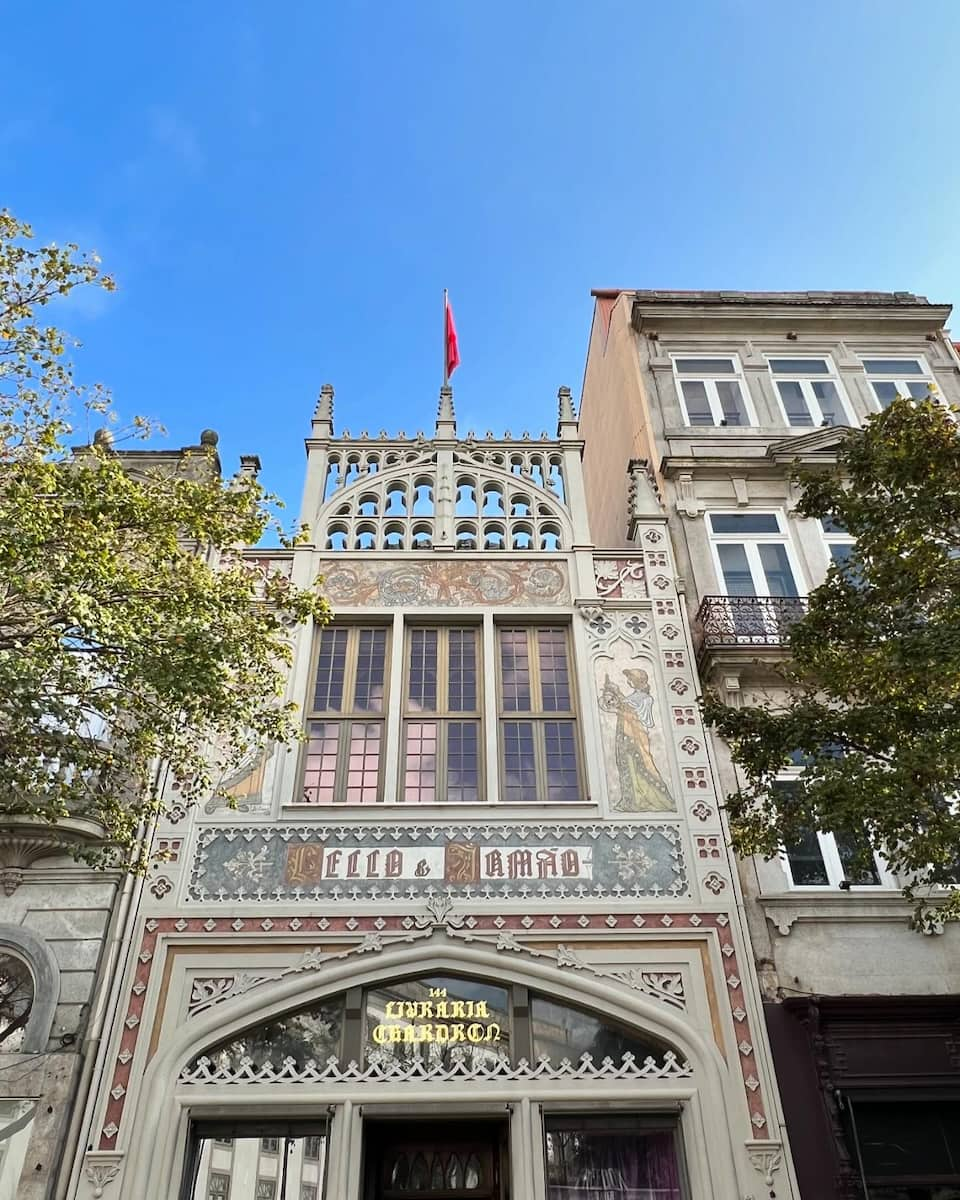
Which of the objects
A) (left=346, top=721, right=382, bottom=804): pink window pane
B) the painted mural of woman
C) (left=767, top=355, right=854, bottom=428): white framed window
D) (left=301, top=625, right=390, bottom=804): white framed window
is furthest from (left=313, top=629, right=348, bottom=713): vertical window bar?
(left=767, top=355, right=854, bottom=428): white framed window

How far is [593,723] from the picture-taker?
12961 mm

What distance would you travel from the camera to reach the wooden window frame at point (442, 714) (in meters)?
12.3

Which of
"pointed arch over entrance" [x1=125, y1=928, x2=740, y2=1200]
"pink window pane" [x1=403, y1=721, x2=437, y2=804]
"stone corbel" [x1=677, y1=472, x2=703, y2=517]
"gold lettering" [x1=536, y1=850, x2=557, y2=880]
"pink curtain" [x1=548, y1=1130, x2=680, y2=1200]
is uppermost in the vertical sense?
"stone corbel" [x1=677, y1=472, x2=703, y2=517]

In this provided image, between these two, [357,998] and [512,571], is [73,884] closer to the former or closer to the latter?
[357,998]

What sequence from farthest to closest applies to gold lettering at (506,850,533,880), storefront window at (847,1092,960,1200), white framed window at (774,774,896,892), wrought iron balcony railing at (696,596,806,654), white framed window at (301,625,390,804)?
wrought iron balcony railing at (696,596,806,654)
white framed window at (301,625,390,804)
white framed window at (774,774,896,892)
gold lettering at (506,850,533,880)
storefront window at (847,1092,960,1200)

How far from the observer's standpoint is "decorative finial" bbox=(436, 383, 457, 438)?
1694cm

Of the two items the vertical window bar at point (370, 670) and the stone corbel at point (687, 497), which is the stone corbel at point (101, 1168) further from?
the stone corbel at point (687, 497)

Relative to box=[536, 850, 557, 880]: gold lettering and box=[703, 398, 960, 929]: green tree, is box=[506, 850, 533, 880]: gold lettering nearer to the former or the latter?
box=[536, 850, 557, 880]: gold lettering

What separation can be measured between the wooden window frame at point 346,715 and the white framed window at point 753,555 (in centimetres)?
624

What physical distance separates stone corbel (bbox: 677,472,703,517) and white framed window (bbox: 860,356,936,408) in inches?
205

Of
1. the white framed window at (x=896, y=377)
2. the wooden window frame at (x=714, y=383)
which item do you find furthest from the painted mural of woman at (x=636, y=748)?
the white framed window at (x=896, y=377)

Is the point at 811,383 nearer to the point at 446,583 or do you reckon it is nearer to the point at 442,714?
the point at 446,583

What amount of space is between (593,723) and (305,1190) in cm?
685

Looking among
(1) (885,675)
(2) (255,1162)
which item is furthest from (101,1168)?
(1) (885,675)
